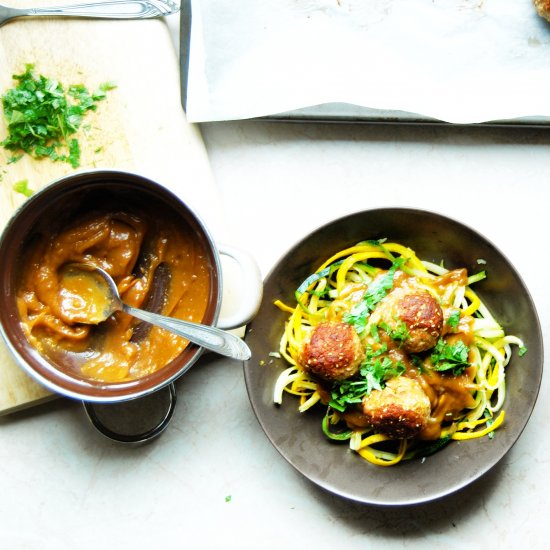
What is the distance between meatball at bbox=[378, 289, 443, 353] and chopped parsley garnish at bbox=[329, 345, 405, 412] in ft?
0.19

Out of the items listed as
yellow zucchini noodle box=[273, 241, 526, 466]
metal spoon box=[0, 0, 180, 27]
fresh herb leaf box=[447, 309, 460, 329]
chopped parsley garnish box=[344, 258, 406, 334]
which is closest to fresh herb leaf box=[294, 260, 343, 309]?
yellow zucchini noodle box=[273, 241, 526, 466]

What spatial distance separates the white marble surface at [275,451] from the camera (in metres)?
2.15

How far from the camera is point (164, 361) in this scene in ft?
6.12

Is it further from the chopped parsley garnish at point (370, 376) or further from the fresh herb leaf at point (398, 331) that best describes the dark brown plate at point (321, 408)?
the fresh herb leaf at point (398, 331)

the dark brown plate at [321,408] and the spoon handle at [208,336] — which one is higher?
the spoon handle at [208,336]

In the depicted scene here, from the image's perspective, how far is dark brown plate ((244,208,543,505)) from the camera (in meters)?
1.94

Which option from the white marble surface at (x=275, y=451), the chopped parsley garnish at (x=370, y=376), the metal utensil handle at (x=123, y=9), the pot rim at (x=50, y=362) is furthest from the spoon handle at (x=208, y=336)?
the metal utensil handle at (x=123, y=9)

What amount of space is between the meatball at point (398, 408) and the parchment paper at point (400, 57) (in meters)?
0.80

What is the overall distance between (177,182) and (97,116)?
0.28 metres

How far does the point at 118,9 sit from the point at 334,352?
1121 mm

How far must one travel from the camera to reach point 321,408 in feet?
6.67

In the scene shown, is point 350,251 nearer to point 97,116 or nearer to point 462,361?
point 462,361

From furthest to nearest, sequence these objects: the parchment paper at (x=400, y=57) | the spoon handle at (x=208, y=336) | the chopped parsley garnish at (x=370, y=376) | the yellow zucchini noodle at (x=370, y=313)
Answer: the parchment paper at (x=400, y=57)
the yellow zucchini noodle at (x=370, y=313)
the chopped parsley garnish at (x=370, y=376)
the spoon handle at (x=208, y=336)

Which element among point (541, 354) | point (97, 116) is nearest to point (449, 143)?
point (541, 354)
